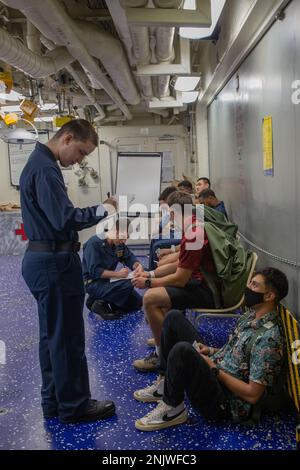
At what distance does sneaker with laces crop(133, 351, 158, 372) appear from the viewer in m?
2.66

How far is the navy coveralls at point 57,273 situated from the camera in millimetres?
1950

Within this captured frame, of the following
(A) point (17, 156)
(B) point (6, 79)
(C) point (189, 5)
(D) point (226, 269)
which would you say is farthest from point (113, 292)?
(A) point (17, 156)

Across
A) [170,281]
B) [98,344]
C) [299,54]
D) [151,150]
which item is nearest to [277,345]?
[170,281]

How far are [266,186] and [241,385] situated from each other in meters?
1.45

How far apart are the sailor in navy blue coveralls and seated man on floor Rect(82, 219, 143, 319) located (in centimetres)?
165

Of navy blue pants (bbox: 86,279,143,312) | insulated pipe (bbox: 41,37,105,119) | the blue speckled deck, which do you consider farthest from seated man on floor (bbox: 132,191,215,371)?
insulated pipe (bbox: 41,37,105,119)

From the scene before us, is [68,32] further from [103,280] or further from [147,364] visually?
[147,364]

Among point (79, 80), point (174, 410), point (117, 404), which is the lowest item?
point (117, 404)

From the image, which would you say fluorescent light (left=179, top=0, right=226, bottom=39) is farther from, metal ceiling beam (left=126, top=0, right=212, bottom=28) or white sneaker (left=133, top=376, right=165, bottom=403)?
white sneaker (left=133, top=376, right=165, bottom=403)

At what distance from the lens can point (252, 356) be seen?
6.25 ft

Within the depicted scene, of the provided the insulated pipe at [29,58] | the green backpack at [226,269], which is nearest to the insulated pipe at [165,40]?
the insulated pipe at [29,58]

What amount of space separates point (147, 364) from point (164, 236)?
2.15 m

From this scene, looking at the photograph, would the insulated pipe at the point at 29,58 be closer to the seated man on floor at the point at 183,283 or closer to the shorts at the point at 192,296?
the seated man on floor at the point at 183,283

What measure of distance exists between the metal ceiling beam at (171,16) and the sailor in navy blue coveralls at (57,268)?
4.01 ft
